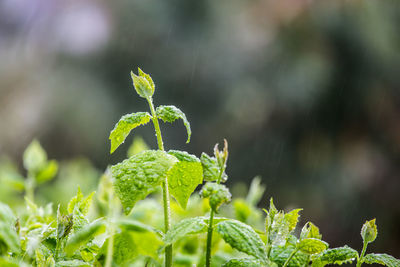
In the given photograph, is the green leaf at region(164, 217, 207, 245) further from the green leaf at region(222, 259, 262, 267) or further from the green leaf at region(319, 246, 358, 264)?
the green leaf at region(319, 246, 358, 264)

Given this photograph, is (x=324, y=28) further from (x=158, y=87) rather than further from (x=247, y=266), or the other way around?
(x=247, y=266)

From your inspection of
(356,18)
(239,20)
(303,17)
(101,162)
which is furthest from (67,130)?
(356,18)

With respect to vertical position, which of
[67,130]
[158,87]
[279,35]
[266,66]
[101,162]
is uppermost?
[279,35]

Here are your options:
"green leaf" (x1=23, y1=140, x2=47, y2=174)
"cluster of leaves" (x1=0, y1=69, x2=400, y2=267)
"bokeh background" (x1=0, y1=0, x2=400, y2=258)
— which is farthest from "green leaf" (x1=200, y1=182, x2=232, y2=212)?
"bokeh background" (x1=0, y1=0, x2=400, y2=258)

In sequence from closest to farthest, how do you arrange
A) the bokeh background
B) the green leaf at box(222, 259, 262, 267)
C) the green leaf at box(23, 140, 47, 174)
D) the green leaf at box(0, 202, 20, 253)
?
the green leaf at box(0, 202, 20, 253)
the green leaf at box(222, 259, 262, 267)
the green leaf at box(23, 140, 47, 174)
the bokeh background

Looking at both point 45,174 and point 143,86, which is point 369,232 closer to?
point 143,86

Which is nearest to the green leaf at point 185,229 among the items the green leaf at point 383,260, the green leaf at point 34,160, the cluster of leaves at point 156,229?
the cluster of leaves at point 156,229

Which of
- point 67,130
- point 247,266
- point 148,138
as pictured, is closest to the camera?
point 247,266

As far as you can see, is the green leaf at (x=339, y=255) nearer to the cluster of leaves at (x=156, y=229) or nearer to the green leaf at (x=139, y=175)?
the cluster of leaves at (x=156, y=229)
